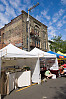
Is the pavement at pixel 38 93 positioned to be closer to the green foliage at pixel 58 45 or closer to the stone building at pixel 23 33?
the stone building at pixel 23 33

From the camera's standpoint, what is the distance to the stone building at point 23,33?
61.4ft

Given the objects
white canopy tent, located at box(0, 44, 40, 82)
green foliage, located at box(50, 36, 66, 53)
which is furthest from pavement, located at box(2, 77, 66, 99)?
green foliage, located at box(50, 36, 66, 53)

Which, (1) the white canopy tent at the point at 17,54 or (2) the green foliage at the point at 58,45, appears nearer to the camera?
(1) the white canopy tent at the point at 17,54

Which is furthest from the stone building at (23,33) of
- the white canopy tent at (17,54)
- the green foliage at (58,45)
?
the white canopy tent at (17,54)

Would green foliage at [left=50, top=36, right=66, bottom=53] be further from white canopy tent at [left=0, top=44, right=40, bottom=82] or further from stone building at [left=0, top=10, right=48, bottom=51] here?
white canopy tent at [left=0, top=44, right=40, bottom=82]

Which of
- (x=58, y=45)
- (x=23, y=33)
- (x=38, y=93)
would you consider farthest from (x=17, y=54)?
(x=58, y=45)

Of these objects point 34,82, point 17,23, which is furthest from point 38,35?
point 34,82

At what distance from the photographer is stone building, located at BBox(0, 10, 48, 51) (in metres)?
18.7

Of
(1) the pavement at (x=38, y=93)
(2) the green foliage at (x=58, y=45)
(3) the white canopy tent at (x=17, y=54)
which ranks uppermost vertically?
(2) the green foliage at (x=58, y=45)

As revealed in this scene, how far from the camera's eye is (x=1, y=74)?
4.26m

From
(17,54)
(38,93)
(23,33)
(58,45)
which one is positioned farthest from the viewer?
(58,45)

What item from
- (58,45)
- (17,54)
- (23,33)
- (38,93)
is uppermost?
(23,33)

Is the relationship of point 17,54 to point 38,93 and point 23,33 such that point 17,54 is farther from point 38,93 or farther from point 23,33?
point 23,33

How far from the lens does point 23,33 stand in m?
18.7
